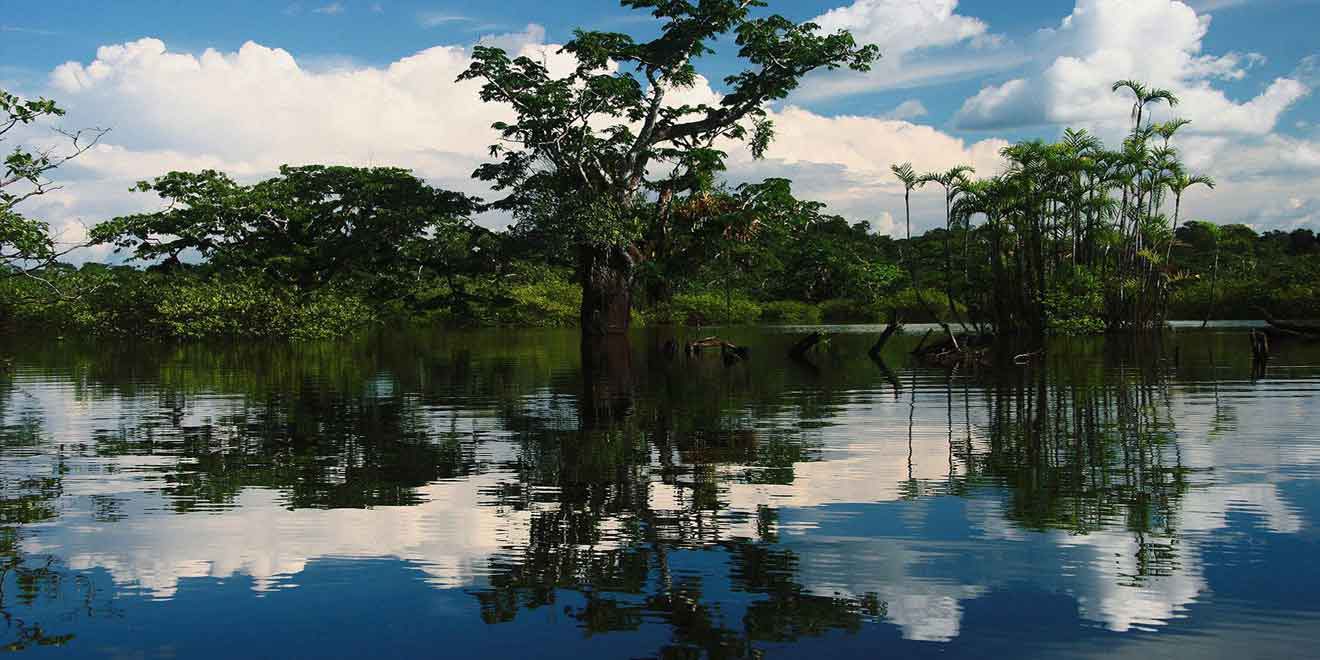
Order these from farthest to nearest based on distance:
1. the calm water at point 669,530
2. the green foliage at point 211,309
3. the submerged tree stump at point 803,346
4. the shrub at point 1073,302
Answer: the green foliage at point 211,309
the shrub at point 1073,302
the submerged tree stump at point 803,346
the calm water at point 669,530

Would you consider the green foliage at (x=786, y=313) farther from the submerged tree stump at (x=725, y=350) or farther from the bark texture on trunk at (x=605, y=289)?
the submerged tree stump at (x=725, y=350)

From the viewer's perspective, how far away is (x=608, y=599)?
6.35 metres

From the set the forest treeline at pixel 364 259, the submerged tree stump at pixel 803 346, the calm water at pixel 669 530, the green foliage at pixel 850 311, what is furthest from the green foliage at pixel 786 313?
the calm water at pixel 669 530

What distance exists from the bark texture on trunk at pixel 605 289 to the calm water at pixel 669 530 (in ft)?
96.5

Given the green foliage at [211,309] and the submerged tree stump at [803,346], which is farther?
the green foliage at [211,309]

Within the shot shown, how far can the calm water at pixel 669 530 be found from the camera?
578 cm

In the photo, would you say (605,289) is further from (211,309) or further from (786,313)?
(786,313)

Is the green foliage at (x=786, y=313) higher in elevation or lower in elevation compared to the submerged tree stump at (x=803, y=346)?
higher

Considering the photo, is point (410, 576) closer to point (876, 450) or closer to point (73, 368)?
point (876, 450)

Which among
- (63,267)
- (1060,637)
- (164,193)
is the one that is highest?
(164,193)

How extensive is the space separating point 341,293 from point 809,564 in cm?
5042

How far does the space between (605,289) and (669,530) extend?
131 feet

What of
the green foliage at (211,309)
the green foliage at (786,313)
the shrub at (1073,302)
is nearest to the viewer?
the shrub at (1073,302)

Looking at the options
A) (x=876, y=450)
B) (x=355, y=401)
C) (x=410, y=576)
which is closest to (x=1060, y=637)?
(x=410, y=576)
